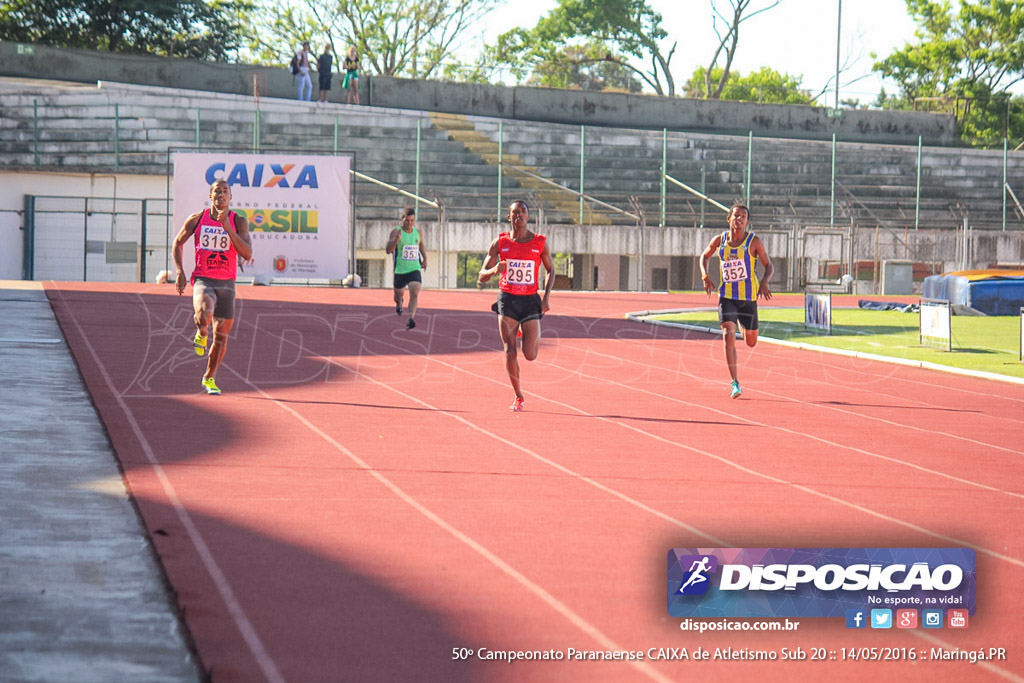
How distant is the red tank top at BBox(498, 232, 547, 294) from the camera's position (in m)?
12.2

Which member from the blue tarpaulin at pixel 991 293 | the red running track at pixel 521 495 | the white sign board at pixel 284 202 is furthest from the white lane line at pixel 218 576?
the white sign board at pixel 284 202

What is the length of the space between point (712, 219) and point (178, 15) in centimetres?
2679

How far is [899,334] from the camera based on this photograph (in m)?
22.3

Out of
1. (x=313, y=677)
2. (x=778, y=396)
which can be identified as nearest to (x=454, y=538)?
(x=313, y=677)

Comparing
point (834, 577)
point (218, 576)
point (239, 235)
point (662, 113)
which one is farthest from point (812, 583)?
point (662, 113)

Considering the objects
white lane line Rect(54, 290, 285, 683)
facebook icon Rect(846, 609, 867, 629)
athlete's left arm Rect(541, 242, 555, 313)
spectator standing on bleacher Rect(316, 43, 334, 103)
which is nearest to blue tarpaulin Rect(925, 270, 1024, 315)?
athlete's left arm Rect(541, 242, 555, 313)

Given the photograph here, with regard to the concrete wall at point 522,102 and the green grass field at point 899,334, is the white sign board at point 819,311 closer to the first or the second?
the green grass field at point 899,334

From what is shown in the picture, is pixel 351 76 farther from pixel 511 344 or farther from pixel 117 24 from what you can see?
pixel 511 344

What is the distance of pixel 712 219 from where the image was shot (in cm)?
4366

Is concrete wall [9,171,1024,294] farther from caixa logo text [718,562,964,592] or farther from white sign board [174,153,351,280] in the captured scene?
caixa logo text [718,562,964,592]

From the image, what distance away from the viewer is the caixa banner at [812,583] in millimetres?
5066

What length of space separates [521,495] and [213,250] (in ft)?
18.4

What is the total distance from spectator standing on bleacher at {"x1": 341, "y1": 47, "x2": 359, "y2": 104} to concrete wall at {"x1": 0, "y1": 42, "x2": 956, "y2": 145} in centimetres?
173

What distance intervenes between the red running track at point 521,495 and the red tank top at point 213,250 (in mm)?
1230
